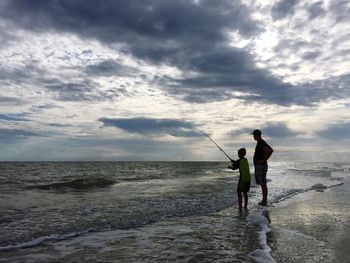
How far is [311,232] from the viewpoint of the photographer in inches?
282

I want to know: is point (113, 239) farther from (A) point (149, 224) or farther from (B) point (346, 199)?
(B) point (346, 199)

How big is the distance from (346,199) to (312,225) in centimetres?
559

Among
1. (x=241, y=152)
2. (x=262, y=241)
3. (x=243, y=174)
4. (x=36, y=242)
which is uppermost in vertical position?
(x=241, y=152)

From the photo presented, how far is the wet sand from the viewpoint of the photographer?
549 cm

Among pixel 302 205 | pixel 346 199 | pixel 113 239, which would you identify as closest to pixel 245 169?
pixel 302 205

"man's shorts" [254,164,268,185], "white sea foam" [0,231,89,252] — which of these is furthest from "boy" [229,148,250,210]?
"white sea foam" [0,231,89,252]

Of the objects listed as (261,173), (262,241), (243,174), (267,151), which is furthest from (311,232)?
(267,151)

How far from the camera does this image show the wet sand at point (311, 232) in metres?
5.49

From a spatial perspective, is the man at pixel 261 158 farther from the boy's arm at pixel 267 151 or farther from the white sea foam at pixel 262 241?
the white sea foam at pixel 262 241

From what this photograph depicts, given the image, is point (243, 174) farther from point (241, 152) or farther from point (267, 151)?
point (267, 151)

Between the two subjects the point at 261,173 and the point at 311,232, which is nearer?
the point at 311,232

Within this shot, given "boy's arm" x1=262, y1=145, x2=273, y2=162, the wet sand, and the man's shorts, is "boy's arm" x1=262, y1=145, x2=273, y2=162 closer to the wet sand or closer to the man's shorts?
the man's shorts

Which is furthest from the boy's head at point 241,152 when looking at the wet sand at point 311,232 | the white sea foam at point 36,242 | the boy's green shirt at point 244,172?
the white sea foam at point 36,242

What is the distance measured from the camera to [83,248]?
252 inches
